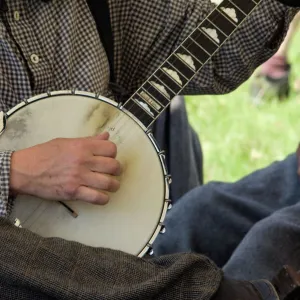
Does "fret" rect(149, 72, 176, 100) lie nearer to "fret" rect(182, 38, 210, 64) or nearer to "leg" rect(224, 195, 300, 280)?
"fret" rect(182, 38, 210, 64)

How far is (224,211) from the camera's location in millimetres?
1188

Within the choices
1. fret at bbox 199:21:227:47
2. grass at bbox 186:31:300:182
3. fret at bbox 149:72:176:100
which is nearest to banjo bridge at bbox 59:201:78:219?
fret at bbox 149:72:176:100

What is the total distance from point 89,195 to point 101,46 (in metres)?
0.25

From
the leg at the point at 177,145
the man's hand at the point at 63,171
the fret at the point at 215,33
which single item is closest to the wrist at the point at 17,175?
the man's hand at the point at 63,171

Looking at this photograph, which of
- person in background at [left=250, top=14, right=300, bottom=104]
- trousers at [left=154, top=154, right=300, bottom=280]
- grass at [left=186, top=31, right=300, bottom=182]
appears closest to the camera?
trousers at [left=154, top=154, right=300, bottom=280]

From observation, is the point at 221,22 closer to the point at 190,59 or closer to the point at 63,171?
the point at 190,59

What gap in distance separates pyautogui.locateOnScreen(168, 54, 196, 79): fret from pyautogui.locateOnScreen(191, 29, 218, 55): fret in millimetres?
28

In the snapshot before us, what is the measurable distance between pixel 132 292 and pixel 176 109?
70cm

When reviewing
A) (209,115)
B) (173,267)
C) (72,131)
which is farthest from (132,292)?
(209,115)

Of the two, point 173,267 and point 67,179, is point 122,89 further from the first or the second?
point 173,267

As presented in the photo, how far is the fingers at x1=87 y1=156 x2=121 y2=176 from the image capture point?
886 mm

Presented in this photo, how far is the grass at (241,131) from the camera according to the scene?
192 cm

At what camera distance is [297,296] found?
0.72 metres

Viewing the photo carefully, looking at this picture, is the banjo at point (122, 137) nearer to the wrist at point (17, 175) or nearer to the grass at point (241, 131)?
the wrist at point (17, 175)
